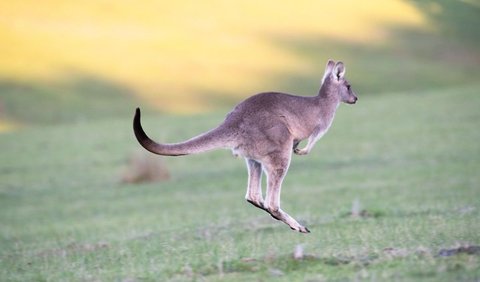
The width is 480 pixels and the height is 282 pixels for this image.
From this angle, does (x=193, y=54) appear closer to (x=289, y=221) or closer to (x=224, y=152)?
(x=224, y=152)

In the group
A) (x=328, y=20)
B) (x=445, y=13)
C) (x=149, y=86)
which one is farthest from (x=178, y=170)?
(x=328, y=20)

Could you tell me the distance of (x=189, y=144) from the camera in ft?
30.4

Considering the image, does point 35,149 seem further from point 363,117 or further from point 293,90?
point 293,90

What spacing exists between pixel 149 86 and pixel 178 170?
22375mm

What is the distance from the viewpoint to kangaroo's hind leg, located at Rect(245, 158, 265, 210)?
10102 mm

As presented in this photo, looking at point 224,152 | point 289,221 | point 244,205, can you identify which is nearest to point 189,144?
point 289,221

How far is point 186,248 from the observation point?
10.9m

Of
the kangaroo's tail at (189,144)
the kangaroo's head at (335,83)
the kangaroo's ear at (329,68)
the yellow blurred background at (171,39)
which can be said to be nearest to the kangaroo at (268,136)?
the kangaroo's tail at (189,144)

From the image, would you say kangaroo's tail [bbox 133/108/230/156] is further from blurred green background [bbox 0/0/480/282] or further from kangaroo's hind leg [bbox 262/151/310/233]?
blurred green background [bbox 0/0/480/282]

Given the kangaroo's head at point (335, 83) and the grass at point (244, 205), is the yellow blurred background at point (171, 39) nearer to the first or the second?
the grass at point (244, 205)

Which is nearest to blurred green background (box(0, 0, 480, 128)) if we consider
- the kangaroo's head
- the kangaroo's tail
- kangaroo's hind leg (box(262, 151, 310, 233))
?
the kangaroo's head

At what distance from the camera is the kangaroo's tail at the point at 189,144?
342 inches

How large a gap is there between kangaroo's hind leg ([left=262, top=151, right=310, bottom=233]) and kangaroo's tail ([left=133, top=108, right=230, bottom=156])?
551 mm

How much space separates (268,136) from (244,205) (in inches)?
431
